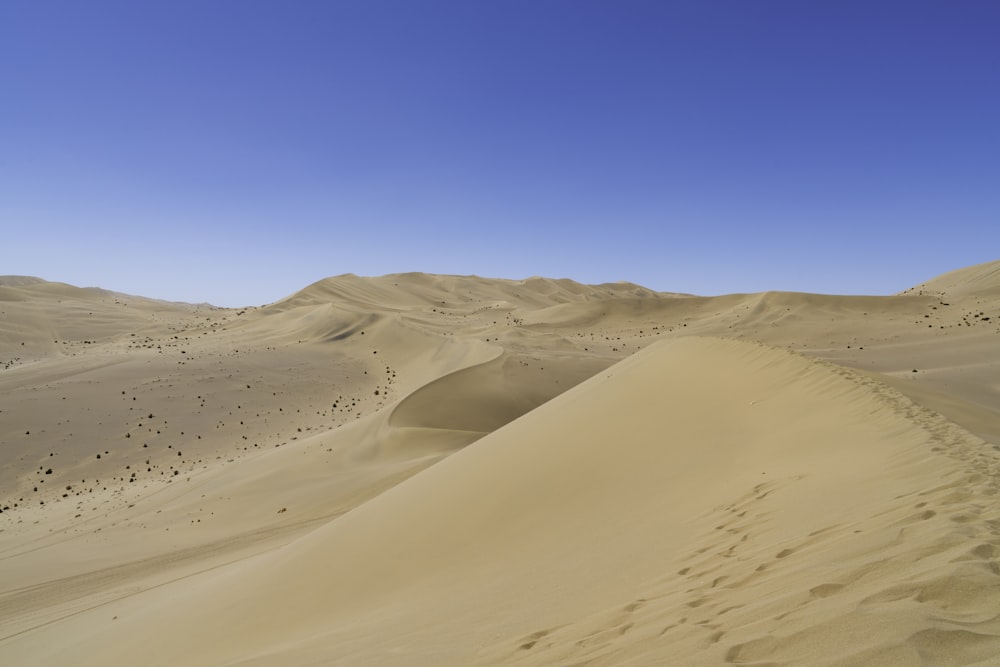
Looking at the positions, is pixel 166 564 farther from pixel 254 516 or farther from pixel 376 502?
pixel 376 502

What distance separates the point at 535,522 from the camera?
5594 mm

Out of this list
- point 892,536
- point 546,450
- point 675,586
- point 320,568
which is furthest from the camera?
point 546,450

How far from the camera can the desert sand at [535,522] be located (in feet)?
8.80

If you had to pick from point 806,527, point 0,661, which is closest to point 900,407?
point 806,527

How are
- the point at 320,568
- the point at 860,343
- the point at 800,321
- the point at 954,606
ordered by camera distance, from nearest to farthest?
1. the point at 954,606
2. the point at 320,568
3. the point at 860,343
4. the point at 800,321

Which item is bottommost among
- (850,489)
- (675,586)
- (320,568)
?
(320,568)

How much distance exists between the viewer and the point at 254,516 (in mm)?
11391

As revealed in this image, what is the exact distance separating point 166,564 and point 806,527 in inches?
377

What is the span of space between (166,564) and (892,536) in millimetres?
10096

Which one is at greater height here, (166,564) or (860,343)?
(860,343)

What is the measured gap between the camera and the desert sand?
2.68m

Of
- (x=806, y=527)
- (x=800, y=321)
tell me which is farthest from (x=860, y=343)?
(x=806, y=527)

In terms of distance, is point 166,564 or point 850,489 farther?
point 166,564

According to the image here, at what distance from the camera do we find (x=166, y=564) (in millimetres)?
9312
